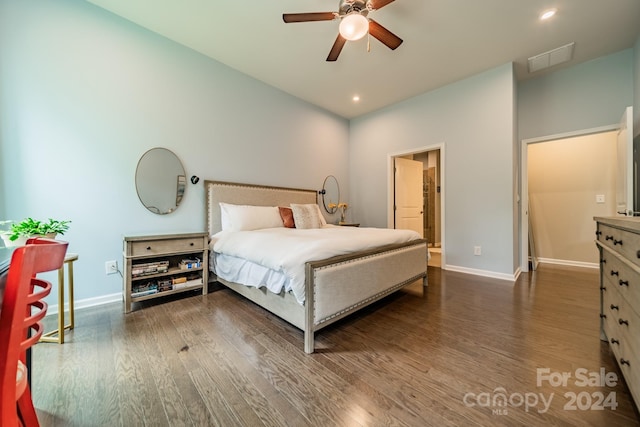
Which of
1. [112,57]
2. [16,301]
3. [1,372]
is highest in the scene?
[112,57]

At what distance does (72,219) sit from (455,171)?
471 centimetres

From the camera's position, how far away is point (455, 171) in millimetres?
3699

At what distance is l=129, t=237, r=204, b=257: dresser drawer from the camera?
7.39ft

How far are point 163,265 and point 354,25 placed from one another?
282 cm

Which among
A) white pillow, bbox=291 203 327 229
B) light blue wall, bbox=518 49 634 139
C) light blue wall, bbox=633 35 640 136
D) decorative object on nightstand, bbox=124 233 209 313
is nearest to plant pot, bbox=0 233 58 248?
decorative object on nightstand, bbox=124 233 209 313

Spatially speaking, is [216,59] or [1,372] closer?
[1,372]

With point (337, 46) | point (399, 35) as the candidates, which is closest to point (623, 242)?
point (337, 46)

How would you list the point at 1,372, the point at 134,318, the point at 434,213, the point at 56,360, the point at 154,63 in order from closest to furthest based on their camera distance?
the point at 1,372
the point at 56,360
the point at 134,318
the point at 154,63
the point at 434,213

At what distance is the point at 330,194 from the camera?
189 inches

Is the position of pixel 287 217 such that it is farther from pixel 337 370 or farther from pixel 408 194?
pixel 408 194

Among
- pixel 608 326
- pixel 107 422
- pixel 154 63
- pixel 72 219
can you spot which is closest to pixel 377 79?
pixel 154 63

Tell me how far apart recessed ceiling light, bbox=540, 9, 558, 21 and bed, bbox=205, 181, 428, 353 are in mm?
2548

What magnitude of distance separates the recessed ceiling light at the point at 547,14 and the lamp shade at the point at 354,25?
1.95 m

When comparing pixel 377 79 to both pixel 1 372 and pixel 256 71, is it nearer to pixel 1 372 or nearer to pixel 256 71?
pixel 256 71
